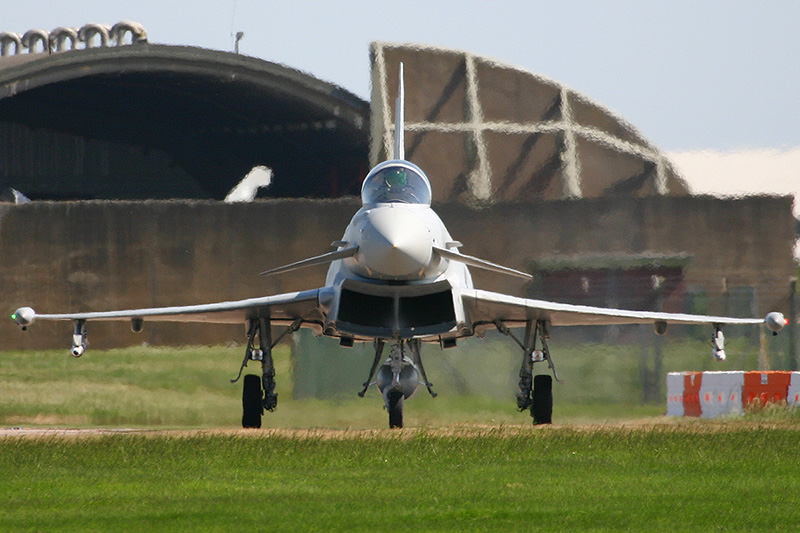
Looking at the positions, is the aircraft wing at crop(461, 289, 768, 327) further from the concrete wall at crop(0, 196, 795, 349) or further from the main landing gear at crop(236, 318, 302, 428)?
the concrete wall at crop(0, 196, 795, 349)

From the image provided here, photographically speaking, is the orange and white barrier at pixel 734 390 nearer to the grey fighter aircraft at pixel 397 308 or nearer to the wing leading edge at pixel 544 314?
the wing leading edge at pixel 544 314

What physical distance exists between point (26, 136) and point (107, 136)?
4073 millimetres

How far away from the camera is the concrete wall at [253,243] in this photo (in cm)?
3362

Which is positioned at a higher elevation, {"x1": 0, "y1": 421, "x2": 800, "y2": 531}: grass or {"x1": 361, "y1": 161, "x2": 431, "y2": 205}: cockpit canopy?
{"x1": 361, "y1": 161, "x2": 431, "y2": 205}: cockpit canopy

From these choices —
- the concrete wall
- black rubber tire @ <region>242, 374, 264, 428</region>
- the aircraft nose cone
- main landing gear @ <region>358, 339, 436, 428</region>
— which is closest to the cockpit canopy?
the aircraft nose cone

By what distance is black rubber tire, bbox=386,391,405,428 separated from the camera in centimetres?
1811

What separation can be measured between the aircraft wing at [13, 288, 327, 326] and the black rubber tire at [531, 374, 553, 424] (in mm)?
3688

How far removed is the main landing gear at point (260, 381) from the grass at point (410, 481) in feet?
9.78

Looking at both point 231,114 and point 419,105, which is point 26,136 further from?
point 419,105

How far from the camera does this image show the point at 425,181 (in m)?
18.2

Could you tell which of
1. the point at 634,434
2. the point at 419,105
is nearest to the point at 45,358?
the point at 634,434

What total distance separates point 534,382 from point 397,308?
3373 millimetres

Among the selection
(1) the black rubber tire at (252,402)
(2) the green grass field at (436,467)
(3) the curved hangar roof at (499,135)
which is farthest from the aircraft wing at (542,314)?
(3) the curved hangar roof at (499,135)

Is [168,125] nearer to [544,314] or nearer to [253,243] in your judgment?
[253,243]
